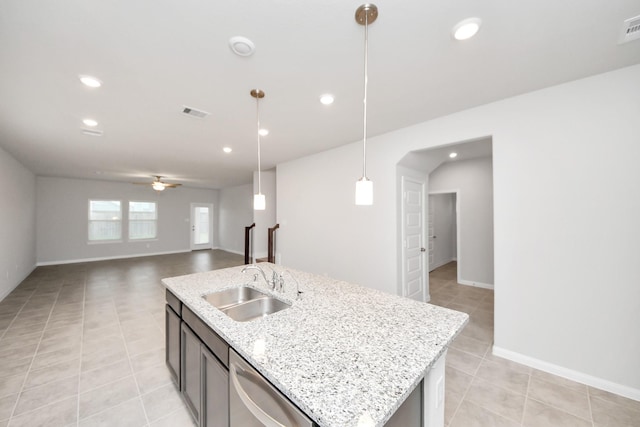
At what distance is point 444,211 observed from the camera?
721 centimetres

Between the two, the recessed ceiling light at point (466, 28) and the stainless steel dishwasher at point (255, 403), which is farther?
the recessed ceiling light at point (466, 28)

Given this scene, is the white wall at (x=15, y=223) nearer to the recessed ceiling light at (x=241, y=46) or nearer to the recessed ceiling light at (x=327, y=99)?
the recessed ceiling light at (x=241, y=46)

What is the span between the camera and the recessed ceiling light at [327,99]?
7.91 feet

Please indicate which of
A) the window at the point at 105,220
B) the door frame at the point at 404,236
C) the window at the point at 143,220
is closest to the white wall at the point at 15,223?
the window at the point at 105,220

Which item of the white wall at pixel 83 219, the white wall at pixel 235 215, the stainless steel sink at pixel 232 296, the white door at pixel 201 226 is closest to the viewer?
the stainless steel sink at pixel 232 296

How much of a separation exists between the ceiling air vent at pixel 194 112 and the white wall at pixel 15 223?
12.7ft

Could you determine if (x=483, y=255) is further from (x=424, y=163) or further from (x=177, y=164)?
(x=177, y=164)

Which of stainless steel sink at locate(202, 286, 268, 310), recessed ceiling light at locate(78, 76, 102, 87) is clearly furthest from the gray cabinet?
recessed ceiling light at locate(78, 76, 102, 87)

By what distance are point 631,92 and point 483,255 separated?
12.1 feet

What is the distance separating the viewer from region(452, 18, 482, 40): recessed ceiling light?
1496mm

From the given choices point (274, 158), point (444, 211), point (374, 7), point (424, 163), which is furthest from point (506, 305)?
point (444, 211)

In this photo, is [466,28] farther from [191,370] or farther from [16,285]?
[16,285]

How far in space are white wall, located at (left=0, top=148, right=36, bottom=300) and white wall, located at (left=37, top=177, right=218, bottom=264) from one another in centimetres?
79

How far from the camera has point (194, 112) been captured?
279cm
